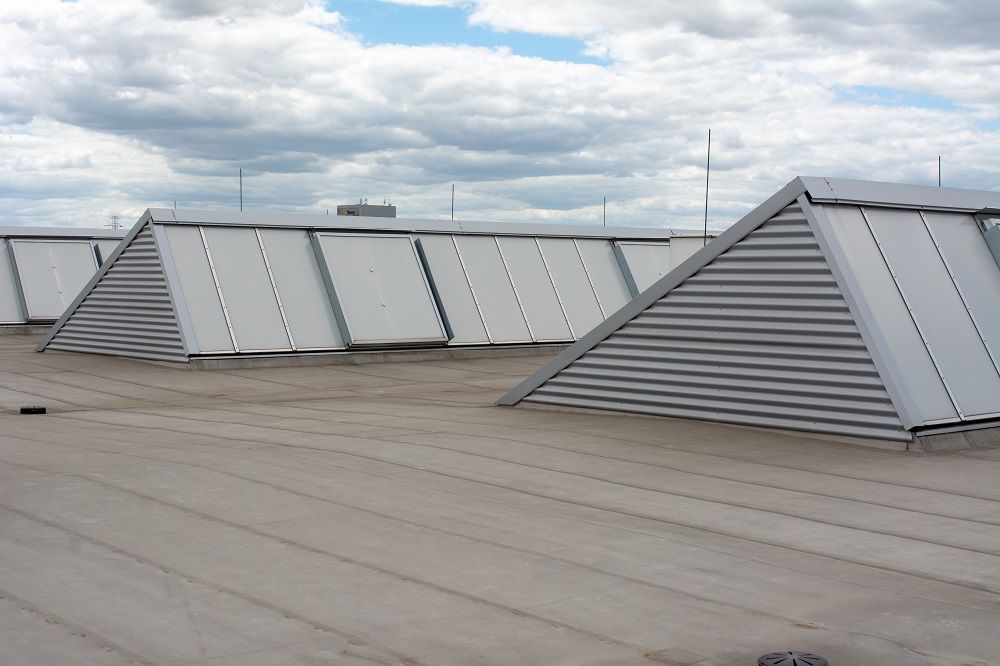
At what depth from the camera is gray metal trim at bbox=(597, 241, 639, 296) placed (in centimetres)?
2875

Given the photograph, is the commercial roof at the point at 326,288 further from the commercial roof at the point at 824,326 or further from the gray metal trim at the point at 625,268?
the commercial roof at the point at 824,326

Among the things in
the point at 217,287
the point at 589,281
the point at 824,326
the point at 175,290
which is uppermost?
the point at 175,290

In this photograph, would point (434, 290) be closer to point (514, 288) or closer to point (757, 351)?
point (514, 288)

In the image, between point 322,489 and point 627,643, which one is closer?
point 627,643

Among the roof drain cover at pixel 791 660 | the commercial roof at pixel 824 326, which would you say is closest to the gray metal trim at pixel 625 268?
the commercial roof at pixel 824 326

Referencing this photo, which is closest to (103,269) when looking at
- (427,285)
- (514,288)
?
(427,285)

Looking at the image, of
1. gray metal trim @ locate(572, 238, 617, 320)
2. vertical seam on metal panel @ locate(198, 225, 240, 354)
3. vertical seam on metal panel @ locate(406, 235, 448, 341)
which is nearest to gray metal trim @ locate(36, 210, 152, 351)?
vertical seam on metal panel @ locate(198, 225, 240, 354)

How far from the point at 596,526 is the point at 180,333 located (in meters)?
14.6

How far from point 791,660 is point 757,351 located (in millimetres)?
8137

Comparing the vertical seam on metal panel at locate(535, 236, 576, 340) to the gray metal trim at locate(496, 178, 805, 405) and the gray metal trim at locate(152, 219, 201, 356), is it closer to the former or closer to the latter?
the gray metal trim at locate(152, 219, 201, 356)

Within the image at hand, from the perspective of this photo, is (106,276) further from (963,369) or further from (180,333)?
(963,369)

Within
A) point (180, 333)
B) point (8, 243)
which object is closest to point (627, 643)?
point (180, 333)

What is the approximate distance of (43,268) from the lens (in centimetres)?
3278

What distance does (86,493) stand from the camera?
938cm
